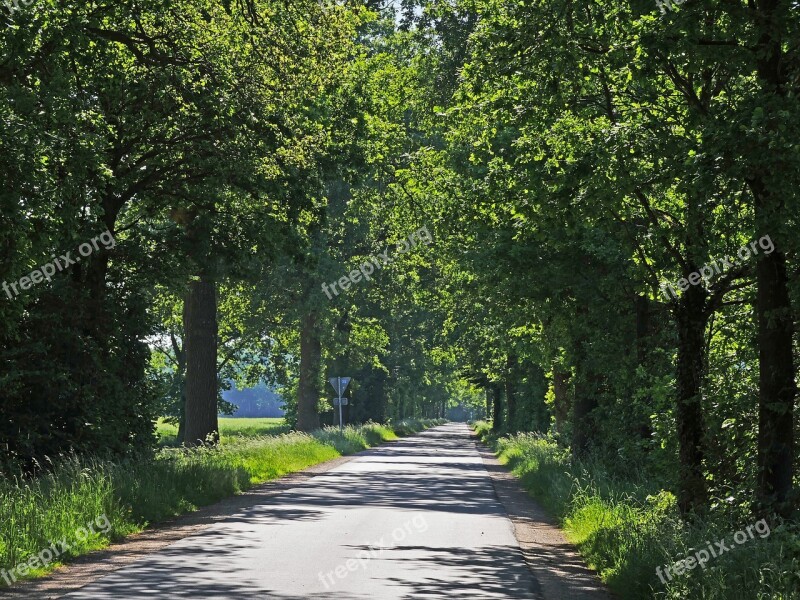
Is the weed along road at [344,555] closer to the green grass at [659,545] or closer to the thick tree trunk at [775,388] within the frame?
the green grass at [659,545]

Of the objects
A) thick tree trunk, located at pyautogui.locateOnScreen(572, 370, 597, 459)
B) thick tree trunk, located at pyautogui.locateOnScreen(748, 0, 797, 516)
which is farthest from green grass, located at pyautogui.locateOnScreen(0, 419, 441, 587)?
A: thick tree trunk, located at pyautogui.locateOnScreen(572, 370, 597, 459)

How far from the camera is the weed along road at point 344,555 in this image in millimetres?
10984

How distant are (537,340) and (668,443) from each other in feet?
54.7

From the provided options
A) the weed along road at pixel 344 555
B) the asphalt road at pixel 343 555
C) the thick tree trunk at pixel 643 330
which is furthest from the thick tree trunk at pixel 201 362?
the thick tree trunk at pixel 643 330

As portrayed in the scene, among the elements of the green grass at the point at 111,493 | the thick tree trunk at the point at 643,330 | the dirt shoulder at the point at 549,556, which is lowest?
the dirt shoulder at the point at 549,556

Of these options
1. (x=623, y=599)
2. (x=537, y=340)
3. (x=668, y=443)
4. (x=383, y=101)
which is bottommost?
(x=623, y=599)

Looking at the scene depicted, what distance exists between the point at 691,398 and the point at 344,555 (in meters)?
4.82

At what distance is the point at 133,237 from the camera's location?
24422mm

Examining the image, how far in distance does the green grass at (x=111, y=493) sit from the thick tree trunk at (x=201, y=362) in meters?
1.37

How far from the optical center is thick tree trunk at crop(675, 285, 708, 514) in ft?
47.8

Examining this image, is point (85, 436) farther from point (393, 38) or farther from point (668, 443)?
point (393, 38)

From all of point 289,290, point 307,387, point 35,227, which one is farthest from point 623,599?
point 307,387

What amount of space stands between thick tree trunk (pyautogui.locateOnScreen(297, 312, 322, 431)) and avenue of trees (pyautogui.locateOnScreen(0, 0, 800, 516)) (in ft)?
48.9

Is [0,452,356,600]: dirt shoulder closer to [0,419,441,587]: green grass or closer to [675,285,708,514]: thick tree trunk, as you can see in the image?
[0,419,441,587]: green grass
